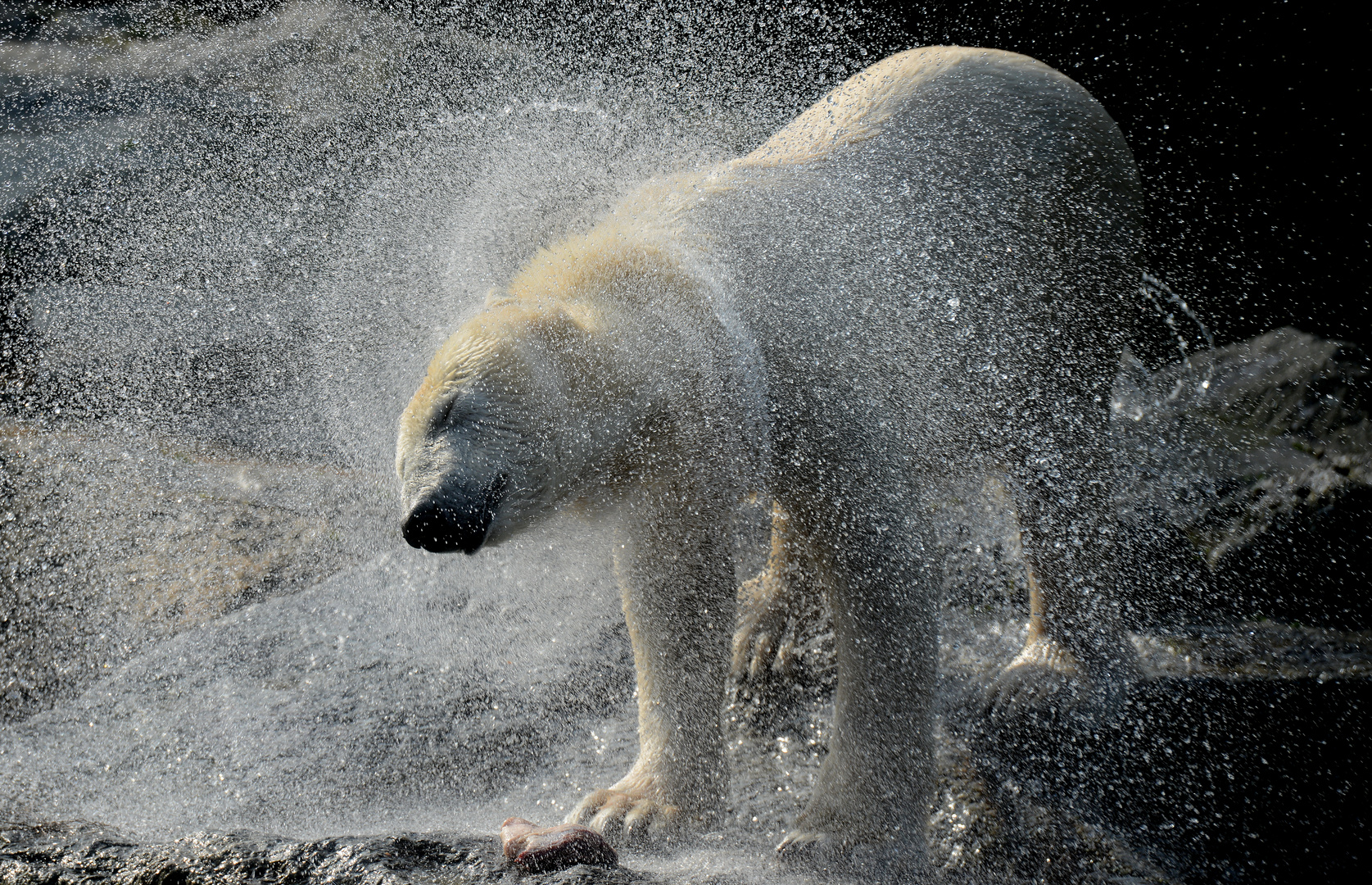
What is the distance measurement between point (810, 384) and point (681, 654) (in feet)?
2.18

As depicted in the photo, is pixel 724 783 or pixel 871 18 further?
pixel 871 18

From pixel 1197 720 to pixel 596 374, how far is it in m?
1.69

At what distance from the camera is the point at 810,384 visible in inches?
73.8

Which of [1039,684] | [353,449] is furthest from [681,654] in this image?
[353,449]

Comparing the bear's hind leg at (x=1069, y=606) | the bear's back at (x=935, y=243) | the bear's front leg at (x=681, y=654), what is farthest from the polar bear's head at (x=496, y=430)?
the bear's hind leg at (x=1069, y=606)

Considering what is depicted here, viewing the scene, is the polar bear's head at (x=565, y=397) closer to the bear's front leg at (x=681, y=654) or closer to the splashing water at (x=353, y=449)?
the bear's front leg at (x=681, y=654)

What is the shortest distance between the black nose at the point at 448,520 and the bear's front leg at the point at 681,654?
1.42 ft

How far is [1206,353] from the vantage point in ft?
12.4

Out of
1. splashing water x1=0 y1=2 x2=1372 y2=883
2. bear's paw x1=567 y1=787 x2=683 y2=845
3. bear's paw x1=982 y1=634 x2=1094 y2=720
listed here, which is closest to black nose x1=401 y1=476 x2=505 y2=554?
splashing water x1=0 y1=2 x2=1372 y2=883

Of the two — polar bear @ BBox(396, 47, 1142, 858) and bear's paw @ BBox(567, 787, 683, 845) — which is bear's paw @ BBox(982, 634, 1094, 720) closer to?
polar bear @ BBox(396, 47, 1142, 858)

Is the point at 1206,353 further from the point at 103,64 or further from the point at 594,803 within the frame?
the point at 103,64

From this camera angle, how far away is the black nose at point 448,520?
1510mm

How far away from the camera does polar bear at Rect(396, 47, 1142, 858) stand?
1728mm

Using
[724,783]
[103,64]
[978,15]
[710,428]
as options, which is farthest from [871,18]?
[103,64]
